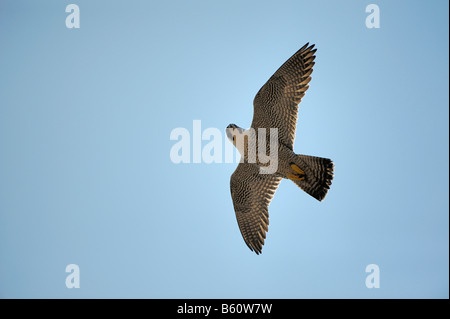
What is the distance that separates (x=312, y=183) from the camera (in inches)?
259

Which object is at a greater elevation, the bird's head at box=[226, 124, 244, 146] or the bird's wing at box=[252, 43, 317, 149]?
the bird's wing at box=[252, 43, 317, 149]

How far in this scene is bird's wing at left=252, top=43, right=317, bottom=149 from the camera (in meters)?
6.61

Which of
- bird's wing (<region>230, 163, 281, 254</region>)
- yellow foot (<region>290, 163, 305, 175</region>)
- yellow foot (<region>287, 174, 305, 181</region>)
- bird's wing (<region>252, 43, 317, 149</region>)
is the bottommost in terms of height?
bird's wing (<region>230, 163, 281, 254</region>)

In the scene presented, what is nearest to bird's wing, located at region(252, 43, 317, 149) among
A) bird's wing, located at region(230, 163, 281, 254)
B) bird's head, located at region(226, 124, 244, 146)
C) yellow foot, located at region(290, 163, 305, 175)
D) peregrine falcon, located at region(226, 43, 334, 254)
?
peregrine falcon, located at region(226, 43, 334, 254)

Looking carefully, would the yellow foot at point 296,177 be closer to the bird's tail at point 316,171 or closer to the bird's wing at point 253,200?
the bird's tail at point 316,171

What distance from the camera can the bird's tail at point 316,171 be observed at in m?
6.45

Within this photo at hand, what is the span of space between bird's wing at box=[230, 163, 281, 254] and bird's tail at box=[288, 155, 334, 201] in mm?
856

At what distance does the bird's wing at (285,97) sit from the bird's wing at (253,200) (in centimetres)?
101

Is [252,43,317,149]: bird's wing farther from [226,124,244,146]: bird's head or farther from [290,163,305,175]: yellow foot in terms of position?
[226,124,244,146]: bird's head
